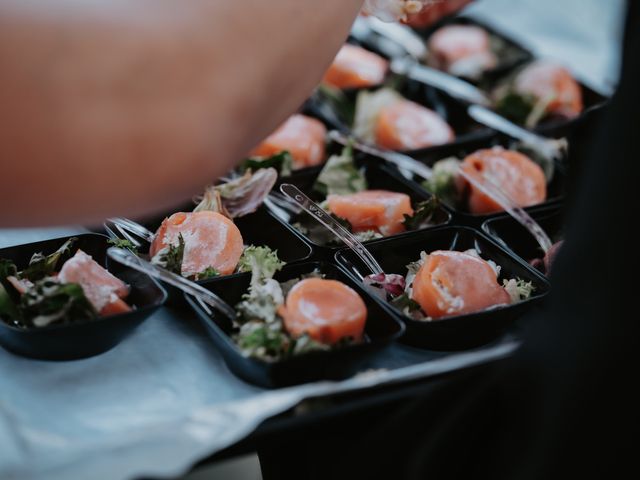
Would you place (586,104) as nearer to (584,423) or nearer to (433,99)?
(433,99)

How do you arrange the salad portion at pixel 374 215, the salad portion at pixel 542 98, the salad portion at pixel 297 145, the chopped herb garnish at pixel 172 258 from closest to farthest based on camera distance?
the chopped herb garnish at pixel 172 258 < the salad portion at pixel 374 215 < the salad portion at pixel 297 145 < the salad portion at pixel 542 98

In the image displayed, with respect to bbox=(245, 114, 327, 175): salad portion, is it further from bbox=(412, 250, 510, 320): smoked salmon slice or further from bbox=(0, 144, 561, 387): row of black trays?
bbox=(412, 250, 510, 320): smoked salmon slice

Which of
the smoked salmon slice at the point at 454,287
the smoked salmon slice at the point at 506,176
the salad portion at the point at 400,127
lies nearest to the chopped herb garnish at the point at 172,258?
the smoked salmon slice at the point at 454,287

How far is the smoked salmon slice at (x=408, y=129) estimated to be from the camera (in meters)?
2.06

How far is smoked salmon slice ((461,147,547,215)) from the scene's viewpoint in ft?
5.89

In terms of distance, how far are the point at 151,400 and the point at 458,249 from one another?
64 centimetres

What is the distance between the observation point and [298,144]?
195cm

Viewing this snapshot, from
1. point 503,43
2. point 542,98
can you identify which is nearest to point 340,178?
point 542,98

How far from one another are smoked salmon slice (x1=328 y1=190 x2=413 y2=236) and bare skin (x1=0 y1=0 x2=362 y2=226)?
722 millimetres

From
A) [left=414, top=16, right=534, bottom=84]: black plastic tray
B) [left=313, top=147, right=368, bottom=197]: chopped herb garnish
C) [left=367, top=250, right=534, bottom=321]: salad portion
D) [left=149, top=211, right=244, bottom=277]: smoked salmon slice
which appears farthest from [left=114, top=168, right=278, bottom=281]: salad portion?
[left=414, top=16, right=534, bottom=84]: black plastic tray

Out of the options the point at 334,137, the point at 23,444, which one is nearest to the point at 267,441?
the point at 23,444

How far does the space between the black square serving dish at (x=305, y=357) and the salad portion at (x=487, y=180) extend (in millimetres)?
582

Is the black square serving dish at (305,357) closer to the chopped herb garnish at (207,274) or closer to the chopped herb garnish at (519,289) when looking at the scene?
the chopped herb garnish at (207,274)

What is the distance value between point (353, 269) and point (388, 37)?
4.86 feet
